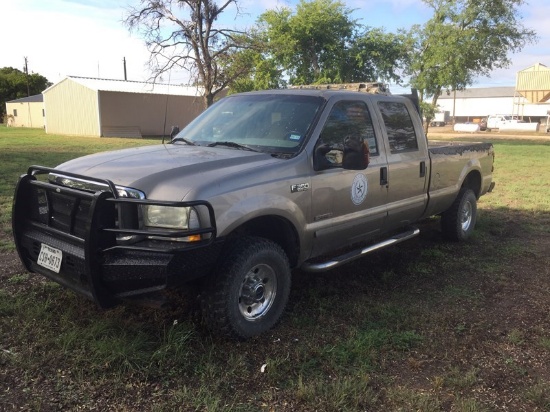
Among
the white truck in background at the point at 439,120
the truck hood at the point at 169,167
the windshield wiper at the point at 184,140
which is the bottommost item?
the truck hood at the point at 169,167

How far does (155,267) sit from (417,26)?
32.0 metres

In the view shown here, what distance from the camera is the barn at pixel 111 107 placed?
3409cm

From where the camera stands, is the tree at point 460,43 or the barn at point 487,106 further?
the barn at point 487,106

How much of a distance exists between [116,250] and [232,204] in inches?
31.5

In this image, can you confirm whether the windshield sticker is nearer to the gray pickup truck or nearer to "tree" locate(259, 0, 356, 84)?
the gray pickup truck

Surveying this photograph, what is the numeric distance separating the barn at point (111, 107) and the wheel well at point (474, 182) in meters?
27.5

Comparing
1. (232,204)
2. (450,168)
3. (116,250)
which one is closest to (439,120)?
(450,168)

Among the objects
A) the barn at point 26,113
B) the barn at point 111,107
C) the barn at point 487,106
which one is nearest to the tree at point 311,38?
the barn at point 111,107

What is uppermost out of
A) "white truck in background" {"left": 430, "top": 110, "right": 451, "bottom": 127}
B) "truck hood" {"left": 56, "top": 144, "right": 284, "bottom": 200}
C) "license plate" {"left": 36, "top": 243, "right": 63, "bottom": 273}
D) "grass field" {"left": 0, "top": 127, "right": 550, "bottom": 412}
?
"white truck in background" {"left": 430, "top": 110, "right": 451, "bottom": 127}

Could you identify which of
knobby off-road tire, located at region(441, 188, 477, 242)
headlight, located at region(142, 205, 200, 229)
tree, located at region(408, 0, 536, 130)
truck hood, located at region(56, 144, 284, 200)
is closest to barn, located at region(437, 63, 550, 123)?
tree, located at region(408, 0, 536, 130)

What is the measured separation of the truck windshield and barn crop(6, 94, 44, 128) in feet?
151

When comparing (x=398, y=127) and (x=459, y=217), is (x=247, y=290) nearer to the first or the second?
(x=398, y=127)

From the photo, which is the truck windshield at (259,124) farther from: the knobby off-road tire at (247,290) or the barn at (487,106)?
the barn at (487,106)

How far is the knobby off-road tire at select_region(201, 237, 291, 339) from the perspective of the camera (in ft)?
11.2
